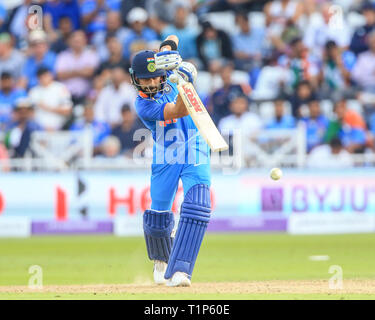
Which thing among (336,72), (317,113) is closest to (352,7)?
(336,72)

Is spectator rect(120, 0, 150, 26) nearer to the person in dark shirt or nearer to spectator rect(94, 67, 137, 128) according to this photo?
the person in dark shirt

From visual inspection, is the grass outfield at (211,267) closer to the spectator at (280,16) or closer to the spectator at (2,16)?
the spectator at (280,16)

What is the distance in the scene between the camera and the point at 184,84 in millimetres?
6641

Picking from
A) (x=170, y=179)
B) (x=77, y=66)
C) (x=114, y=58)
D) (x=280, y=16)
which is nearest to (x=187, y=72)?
(x=170, y=179)

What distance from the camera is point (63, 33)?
611 inches

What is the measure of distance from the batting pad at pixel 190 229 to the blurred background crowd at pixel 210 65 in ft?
20.7

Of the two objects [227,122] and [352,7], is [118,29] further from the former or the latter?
[352,7]

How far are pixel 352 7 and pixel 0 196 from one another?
6900 millimetres

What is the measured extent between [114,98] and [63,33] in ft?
7.10

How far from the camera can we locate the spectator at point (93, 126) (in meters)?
13.6

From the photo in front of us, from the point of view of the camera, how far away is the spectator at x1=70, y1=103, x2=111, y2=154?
1362 cm

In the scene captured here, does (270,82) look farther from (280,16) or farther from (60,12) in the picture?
(60,12)

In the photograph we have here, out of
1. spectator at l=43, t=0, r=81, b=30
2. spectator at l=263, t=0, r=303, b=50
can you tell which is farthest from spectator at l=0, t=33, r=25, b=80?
spectator at l=263, t=0, r=303, b=50

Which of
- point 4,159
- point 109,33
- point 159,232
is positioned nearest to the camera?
point 159,232
